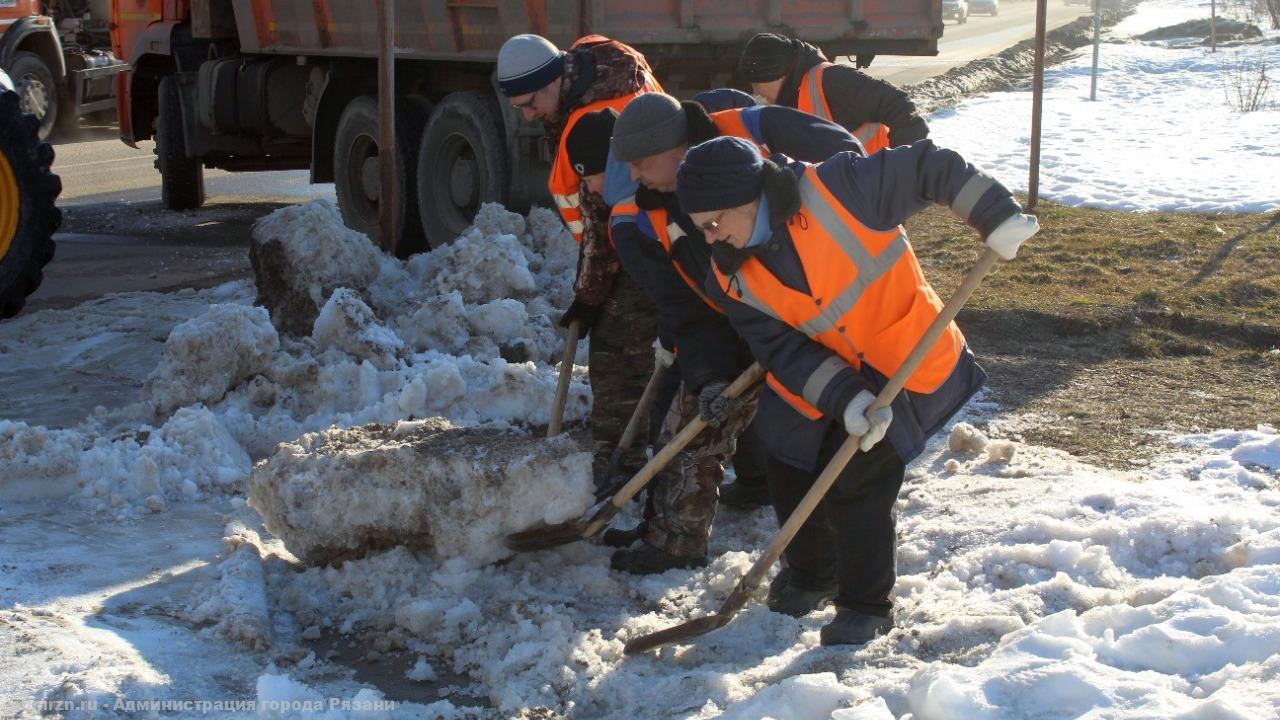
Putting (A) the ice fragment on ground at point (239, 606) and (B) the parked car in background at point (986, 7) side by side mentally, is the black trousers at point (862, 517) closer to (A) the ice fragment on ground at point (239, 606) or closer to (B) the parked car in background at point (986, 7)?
(A) the ice fragment on ground at point (239, 606)

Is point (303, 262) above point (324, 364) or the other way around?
above

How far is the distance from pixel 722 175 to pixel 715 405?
2.71 feet

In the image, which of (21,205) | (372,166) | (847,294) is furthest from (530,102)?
(372,166)

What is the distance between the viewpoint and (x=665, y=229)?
4.08 meters

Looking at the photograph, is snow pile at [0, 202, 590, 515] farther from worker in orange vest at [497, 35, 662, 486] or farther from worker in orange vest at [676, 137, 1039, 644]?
worker in orange vest at [676, 137, 1039, 644]

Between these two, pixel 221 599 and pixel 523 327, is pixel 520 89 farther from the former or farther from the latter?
pixel 523 327

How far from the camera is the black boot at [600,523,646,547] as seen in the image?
4590 millimetres

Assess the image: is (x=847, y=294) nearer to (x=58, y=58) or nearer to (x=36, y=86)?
(x=36, y=86)

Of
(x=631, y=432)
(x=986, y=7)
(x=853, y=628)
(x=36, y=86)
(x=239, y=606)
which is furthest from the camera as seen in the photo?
(x=986, y=7)

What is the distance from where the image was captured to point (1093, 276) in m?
8.04

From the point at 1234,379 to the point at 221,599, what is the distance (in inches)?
181

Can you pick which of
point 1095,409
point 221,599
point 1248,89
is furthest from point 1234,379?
point 1248,89

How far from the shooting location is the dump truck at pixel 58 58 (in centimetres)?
1398

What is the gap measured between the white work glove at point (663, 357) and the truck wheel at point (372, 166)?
15.4 ft
